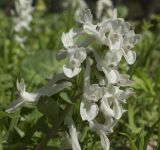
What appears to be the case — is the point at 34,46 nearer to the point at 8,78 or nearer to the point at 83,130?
the point at 8,78

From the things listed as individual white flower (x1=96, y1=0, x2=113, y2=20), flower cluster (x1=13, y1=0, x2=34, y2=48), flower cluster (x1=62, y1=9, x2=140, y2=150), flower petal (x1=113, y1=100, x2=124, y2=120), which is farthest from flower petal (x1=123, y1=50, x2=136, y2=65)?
individual white flower (x1=96, y1=0, x2=113, y2=20)

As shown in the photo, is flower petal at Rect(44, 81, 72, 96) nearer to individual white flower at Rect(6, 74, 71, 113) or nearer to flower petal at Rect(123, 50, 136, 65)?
individual white flower at Rect(6, 74, 71, 113)

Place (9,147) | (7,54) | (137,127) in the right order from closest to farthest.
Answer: (9,147), (137,127), (7,54)

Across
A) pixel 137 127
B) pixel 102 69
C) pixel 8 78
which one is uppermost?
pixel 102 69

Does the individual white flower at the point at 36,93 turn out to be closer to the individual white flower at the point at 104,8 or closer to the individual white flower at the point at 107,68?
the individual white flower at the point at 107,68

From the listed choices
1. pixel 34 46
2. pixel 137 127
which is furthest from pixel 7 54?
pixel 137 127

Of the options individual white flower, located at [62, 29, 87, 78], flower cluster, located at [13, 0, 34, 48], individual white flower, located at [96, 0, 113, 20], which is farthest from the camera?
individual white flower, located at [96, 0, 113, 20]

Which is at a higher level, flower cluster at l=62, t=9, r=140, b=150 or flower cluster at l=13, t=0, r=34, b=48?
flower cluster at l=62, t=9, r=140, b=150

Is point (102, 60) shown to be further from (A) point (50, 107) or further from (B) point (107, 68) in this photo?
(A) point (50, 107)
